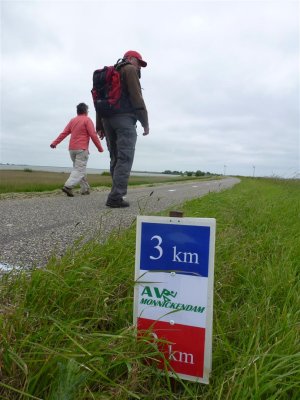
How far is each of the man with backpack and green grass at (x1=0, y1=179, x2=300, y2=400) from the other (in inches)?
106

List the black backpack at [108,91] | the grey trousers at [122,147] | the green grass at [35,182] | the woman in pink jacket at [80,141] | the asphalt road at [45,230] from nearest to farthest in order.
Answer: the asphalt road at [45,230], the black backpack at [108,91], the grey trousers at [122,147], the woman in pink jacket at [80,141], the green grass at [35,182]

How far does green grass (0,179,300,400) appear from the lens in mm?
1038

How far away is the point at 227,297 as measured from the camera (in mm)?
1833

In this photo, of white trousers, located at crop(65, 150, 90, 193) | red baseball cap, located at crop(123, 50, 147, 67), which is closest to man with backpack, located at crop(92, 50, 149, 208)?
red baseball cap, located at crop(123, 50, 147, 67)

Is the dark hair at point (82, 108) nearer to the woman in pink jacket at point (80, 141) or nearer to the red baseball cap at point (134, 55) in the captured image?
the woman in pink jacket at point (80, 141)

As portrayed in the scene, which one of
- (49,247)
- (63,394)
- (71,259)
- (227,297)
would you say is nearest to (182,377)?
(63,394)

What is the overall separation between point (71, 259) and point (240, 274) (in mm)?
996

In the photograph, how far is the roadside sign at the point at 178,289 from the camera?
1.13 m

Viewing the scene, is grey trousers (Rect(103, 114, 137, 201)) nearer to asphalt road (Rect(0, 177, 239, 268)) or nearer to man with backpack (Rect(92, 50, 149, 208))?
man with backpack (Rect(92, 50, 149, 208))

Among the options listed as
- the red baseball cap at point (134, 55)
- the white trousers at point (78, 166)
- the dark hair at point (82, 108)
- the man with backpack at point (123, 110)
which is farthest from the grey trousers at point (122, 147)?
the dark hair at point (82, 108)

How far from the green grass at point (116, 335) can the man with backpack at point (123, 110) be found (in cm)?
269

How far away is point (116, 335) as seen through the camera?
1.17 metres

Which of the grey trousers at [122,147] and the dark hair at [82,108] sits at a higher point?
the dark hair at [82,108]

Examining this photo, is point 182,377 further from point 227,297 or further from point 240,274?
point 240,274
